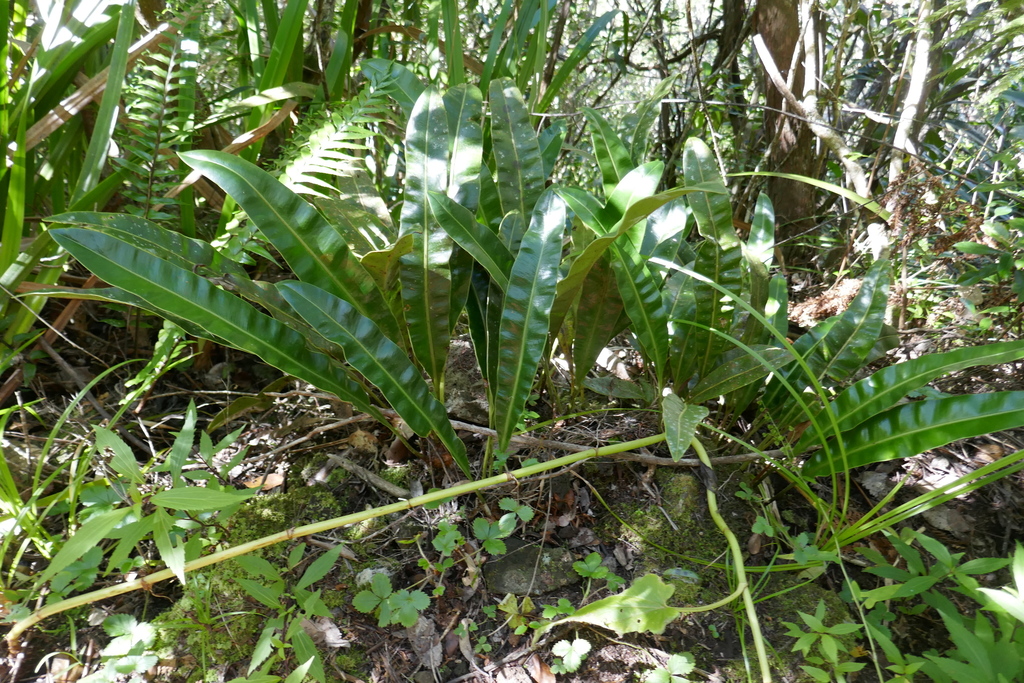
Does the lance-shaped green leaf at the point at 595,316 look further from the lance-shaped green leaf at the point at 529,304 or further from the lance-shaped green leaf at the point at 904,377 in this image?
the lance-shaped green leaf at the point at 904,377

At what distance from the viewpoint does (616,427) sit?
1390 millimetres

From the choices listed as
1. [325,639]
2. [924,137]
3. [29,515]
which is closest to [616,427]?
[325,639]

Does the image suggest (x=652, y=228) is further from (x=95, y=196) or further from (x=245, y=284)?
(x=95, y=196)

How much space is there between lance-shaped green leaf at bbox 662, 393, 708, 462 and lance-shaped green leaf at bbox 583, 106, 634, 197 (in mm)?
565

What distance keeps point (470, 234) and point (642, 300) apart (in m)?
0.36

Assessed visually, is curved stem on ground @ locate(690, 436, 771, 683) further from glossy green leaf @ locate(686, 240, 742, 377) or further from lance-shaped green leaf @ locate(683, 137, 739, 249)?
lance-shaped green leaf @ locate(683, 137, 739, 249)

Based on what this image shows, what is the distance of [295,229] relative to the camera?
1.06m

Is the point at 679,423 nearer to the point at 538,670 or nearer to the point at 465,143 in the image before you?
the point at 538,670

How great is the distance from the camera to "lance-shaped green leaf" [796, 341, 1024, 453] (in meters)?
1.07

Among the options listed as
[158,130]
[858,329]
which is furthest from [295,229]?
[858,329]

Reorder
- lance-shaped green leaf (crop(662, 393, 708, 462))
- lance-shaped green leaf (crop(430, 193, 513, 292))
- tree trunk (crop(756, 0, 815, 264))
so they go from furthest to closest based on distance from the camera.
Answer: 1. tree trunk (crop(756, 0, 815, 264))
2. lance-shaped green leaf (crop(430, 193, 513, 292))
3. lance-shaped green leaf (crop(662, 393, 708, 462))

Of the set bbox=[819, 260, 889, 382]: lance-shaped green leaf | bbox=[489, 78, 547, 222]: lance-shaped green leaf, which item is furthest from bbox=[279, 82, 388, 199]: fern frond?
bbox=[819, 260, 889, 382]: lance-shaped green leaf

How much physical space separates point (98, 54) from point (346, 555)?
4.70ft

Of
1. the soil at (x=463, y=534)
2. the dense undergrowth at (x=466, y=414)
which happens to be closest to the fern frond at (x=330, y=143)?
the dense undergrowth at (x=466, y=414)
